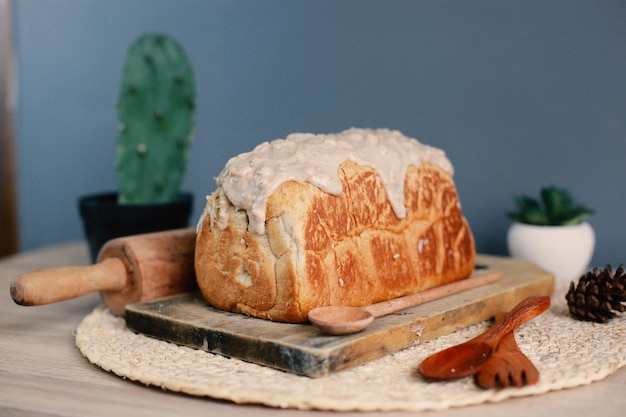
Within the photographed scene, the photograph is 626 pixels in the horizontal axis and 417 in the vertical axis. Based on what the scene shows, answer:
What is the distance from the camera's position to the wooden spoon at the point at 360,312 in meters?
1.06

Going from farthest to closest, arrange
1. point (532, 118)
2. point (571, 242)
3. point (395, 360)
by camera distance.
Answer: point (532, 118)
point (571, 242)
point (395, 360)

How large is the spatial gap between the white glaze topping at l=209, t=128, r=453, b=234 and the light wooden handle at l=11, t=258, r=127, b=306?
242 millimetres

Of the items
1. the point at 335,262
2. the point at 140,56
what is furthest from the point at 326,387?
the point at 140,56

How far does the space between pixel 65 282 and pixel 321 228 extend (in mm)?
454

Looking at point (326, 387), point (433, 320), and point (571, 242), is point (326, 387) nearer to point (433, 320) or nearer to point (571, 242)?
point (433, 320)

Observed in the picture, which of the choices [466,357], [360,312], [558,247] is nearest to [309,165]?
[360,312]

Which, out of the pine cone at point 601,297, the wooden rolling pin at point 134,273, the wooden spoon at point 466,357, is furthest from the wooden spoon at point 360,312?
the wooden rolling pin at point 134,273

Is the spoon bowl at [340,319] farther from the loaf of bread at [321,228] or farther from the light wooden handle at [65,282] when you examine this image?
the light wooden handle at [65,282]

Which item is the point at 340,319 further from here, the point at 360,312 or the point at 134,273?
the point at 134,273

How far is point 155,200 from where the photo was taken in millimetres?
1759

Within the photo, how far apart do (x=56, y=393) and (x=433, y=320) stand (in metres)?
0.59

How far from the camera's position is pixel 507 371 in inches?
39.4

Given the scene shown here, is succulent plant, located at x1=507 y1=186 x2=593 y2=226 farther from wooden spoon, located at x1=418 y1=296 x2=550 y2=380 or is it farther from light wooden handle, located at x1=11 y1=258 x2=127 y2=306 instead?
light wooden handle, located at x1=11 y1=258 x2=127 y2=306

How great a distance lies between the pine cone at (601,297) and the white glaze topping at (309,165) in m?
0.36
